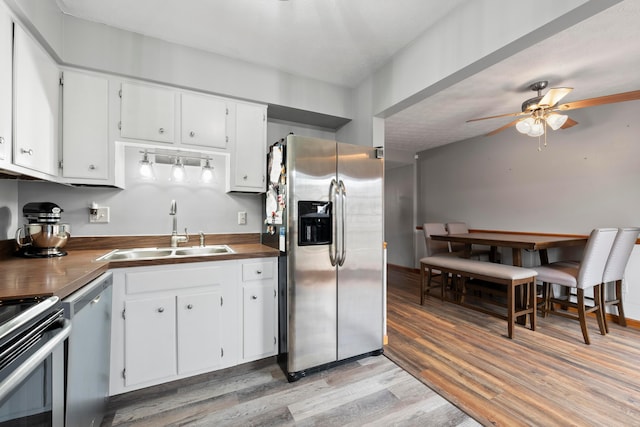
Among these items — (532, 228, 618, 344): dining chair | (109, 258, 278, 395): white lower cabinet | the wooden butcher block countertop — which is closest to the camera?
the wooden butcher block countertop

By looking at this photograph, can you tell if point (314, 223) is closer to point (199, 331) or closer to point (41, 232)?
point (199, 331)

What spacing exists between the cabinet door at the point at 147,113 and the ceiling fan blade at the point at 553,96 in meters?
3.06

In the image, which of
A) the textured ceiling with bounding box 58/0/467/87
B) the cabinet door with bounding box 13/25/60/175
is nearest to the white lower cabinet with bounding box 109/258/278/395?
Result: the cabinet door with bounding box 13/25/60/175

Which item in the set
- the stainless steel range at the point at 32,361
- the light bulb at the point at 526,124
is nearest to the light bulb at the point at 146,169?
the stainless steel range at the point at 32,361

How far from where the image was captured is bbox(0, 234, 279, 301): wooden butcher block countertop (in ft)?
3.43

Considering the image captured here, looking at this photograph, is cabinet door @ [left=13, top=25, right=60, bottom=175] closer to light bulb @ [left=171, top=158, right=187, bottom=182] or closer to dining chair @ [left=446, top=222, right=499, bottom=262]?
light bulb @ [left=171, top=158, right=187, bottom=182]

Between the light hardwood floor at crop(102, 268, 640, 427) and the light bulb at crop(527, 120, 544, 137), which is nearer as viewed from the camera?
the light hardwood floor at crop(102, 268, 640, 427)

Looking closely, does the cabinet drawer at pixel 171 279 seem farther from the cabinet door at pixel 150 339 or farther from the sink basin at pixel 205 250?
the sink basin at pixel 205 250

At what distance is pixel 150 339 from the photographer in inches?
65.9

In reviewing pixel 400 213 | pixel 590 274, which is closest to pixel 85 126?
pixel 590 274

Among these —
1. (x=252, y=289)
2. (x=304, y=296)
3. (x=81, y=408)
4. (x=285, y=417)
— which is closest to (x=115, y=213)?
(x=252, y=289)

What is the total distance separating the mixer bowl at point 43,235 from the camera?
1.67 m

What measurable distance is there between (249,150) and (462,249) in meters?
3.57

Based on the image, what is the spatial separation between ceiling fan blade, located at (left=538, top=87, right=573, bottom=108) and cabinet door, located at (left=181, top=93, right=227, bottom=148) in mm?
2724
